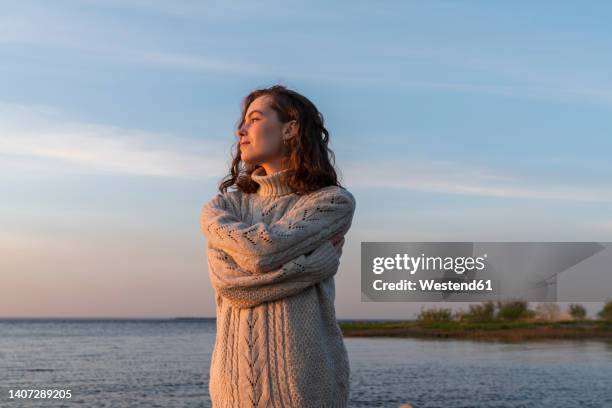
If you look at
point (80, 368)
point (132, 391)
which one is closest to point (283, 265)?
point (132, 391)

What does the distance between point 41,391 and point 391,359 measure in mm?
10202

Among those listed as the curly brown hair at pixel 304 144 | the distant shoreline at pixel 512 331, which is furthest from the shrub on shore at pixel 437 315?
the curly brown hair at pixel 304 144

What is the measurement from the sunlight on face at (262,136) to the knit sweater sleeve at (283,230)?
182mm

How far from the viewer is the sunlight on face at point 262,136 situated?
2.61m

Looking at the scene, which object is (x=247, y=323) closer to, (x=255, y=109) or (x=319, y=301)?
(x=319, y=301)

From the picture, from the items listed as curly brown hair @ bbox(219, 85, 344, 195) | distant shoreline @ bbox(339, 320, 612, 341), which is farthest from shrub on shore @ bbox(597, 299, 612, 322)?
curly brown hair @ bbox(219, 85, 344, 195)

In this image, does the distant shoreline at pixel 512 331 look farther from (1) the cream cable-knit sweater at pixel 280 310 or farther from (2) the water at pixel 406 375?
(1) the cream cable-knit sweater at pixel 280 310

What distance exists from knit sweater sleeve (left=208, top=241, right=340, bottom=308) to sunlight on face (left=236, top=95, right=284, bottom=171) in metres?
0.35

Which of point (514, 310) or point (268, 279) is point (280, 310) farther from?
point (514, 310)

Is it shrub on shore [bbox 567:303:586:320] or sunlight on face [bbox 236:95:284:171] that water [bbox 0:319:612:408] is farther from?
sunlight on face [bbox 236:95:284:171]

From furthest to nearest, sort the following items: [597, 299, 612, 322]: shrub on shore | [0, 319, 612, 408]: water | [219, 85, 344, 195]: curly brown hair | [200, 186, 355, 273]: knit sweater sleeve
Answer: [597, 299, 612, 322]: shrub on shore < [0, 319, 612, 408]: water < [219, 85, 344, 195]: curly brown hair < [200, 186, 355, 273]: knit sweater sleeve

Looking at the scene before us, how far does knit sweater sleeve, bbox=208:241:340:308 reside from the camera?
2.42 metres

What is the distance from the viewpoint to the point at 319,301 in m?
2.53

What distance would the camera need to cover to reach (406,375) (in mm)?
20828
